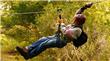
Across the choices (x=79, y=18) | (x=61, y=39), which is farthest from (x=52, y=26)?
(x=79, y=18)

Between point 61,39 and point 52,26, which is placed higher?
point 61,39

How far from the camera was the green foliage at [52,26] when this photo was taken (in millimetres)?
12852

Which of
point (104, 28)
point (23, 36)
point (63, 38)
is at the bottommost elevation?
point (23, 36)

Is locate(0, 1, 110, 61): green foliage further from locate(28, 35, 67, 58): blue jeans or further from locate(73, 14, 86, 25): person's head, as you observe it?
locate(73, 14, 86, 25): person's head

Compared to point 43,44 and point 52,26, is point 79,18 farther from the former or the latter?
point 52,26

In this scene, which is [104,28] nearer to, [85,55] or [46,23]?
[85,55]

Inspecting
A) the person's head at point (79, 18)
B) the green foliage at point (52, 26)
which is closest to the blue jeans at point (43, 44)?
the person's head at point (79, 18)

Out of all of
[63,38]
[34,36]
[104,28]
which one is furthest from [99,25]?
[63,38]

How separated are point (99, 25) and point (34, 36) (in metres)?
2.34

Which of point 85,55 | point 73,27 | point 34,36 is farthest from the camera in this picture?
point 34,36

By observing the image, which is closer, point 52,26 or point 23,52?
point 23,52

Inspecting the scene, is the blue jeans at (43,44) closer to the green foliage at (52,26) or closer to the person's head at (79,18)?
the person's head at (79,18)

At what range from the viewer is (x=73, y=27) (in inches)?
216

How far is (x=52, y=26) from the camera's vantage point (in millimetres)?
12953
